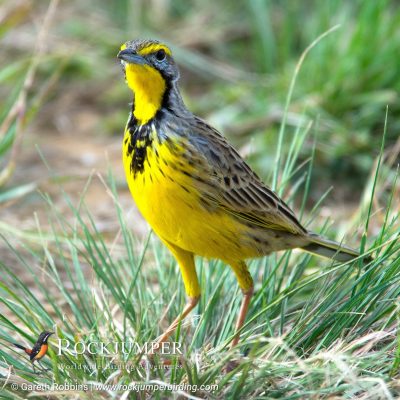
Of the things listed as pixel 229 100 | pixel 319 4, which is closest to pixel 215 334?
pixel 229 100

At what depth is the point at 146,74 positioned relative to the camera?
13.5ft

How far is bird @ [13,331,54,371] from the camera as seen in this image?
12.4ft

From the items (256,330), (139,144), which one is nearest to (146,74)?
(139,144)

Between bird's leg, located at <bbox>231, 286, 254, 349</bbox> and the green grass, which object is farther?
bird's leg, located at <bbox>231, 286, 254, 349</bbox>

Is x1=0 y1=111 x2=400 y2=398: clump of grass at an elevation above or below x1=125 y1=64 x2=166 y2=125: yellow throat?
below

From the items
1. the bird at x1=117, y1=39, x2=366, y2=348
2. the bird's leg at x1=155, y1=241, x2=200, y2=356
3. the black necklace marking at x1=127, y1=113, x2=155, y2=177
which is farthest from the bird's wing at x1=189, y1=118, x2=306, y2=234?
the bird's leg at x1=155, y1=241, x2=200, y2=356

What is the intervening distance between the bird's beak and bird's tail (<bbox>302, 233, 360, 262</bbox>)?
4.13 feet

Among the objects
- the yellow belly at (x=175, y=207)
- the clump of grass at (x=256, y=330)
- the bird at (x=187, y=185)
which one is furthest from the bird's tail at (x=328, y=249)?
the yellow belly at (x=175, y=207)

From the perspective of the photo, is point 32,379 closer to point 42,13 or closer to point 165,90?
point 165,90

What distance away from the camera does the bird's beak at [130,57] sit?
404cm

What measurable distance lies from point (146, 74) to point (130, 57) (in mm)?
117

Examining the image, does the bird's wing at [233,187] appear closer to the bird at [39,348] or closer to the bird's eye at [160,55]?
the bird's eye at [160,55]

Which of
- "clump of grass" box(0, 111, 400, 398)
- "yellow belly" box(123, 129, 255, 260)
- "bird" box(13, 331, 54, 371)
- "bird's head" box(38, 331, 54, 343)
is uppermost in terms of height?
"yellow belly" box(123, 129, 255, 260)

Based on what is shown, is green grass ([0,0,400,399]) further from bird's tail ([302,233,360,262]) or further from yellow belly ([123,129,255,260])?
yellow belly ([123,129,255,260])
